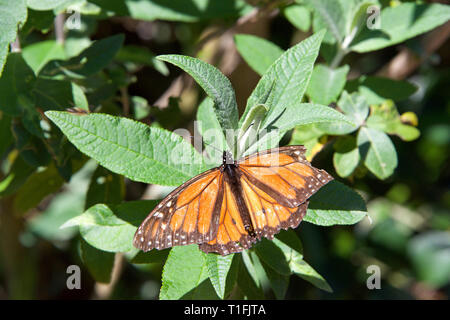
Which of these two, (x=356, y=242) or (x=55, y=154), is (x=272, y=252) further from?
(x=356, y=242)

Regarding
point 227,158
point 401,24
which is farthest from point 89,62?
point 401,24

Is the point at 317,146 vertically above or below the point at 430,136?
below

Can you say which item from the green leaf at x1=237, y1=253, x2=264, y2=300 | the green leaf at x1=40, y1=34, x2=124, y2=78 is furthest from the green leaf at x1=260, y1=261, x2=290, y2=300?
the green leaf at x1=40, y1=34, x2=124, y2=78

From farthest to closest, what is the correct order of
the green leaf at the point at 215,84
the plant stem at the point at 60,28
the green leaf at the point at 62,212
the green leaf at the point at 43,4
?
the green leaf at the point at 62,212 → the plant stem at the point at 60,28 → the green leaf at the point at 43,4 → the green leaf at the point at 215,84

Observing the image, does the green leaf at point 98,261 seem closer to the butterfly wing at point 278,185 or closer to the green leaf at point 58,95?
the green leaf at point 58,95

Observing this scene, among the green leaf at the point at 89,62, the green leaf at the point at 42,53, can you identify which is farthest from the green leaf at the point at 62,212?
the green leaf at the point at 89,62

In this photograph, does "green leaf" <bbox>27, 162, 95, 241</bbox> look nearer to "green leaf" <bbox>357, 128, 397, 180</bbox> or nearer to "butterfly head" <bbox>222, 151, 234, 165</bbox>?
"butterfly head" <bbox>222, 151, 234, 165</bbox>
